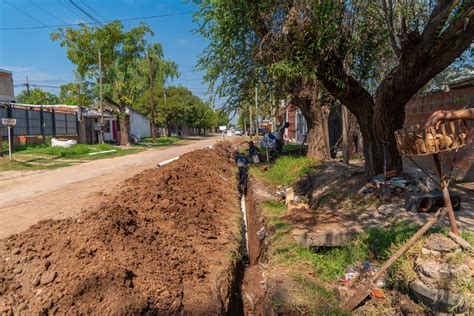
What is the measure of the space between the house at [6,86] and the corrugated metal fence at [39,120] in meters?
2.37

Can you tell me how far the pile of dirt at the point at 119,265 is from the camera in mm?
3369

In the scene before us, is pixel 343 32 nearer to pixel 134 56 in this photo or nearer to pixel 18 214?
pixel 18 214

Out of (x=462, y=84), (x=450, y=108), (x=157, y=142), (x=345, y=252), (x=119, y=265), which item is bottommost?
(x=345, y=252)

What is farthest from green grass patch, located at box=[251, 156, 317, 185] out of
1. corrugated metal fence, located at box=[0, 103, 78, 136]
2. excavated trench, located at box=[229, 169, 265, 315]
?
corrugated metal fence, located at box=[0, 103, 78, 136]

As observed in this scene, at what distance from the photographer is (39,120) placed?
2242 cm

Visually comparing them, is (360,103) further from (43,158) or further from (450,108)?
(43,158)

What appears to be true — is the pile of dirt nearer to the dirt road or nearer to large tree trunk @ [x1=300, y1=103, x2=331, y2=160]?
the dirt road

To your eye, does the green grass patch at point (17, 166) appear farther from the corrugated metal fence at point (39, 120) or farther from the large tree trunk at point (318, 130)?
the large tree trunk at point (318, 130)

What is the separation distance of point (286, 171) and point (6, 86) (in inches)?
840

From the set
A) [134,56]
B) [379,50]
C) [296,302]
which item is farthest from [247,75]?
[134,56]

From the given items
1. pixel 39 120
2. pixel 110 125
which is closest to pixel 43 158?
pixel 39 120

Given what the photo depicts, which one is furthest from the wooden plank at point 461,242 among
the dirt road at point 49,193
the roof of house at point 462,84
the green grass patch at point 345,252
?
the roof of house at point 462,84

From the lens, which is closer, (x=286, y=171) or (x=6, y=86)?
(x=286, y=171)

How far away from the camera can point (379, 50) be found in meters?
7.86
